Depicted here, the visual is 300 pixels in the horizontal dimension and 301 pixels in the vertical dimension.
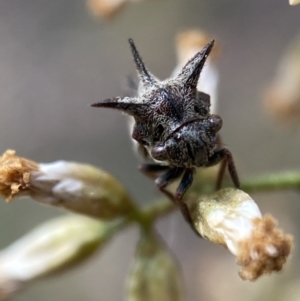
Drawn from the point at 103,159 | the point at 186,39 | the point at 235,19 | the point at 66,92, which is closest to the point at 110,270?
the point at 103,159

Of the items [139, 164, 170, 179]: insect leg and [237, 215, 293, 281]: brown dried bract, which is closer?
[237, 215, 293, 281]: brown dried bract

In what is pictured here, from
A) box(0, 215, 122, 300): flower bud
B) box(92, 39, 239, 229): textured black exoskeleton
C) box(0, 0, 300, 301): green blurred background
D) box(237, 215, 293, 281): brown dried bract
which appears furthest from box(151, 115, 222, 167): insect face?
box(0, 0, 300, 301): green blurred background

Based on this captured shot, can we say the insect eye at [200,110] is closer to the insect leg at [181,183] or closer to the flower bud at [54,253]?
the insect leg at [181,183]

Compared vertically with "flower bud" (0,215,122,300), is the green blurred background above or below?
above

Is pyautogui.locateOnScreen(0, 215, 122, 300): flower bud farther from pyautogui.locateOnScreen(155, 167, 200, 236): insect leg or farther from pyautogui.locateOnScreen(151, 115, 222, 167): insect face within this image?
pyautogui.locateOnScreen(151, 115, 222, 167): insect face

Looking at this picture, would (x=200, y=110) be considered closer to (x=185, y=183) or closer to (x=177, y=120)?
(x=177, y=120)

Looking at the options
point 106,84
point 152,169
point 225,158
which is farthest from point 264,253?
point 106,84

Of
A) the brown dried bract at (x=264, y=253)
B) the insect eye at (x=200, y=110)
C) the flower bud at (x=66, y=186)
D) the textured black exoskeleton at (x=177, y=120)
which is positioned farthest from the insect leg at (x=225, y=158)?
the flower bud at (x=66, y=186)
